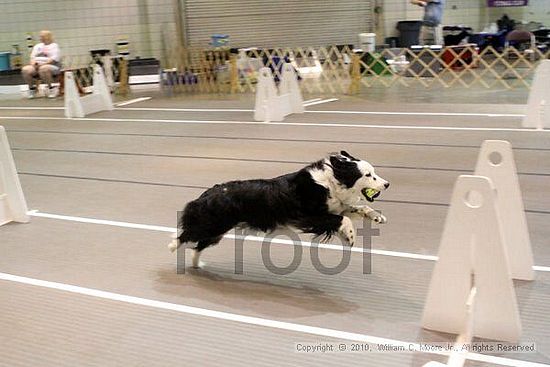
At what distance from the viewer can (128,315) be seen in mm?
2631

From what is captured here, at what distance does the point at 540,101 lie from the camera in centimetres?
609

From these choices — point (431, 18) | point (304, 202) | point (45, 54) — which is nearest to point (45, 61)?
point (45, 54)

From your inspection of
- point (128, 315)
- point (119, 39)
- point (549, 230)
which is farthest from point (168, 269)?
point (119, 39)

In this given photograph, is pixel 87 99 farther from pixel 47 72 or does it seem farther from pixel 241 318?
pixel 241 318

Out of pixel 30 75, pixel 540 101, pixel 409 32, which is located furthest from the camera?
pixel 409 32

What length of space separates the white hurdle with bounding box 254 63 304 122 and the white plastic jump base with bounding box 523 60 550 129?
2775 mm

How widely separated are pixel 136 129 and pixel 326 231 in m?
5.31

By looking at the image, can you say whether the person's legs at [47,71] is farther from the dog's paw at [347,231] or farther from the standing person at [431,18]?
the dog's paw at [347,231]

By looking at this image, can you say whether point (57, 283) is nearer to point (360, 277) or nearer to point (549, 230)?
point (360, 277)

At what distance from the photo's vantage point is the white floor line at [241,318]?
2.13 m

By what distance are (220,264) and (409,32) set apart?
1226 cm

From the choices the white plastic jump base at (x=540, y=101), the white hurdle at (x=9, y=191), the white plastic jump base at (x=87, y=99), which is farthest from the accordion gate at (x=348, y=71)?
the white hurdle at (x=9, y=191)

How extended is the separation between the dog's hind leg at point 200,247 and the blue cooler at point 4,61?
1217 centimetres

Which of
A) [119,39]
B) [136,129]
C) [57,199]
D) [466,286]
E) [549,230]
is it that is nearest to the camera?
[466,286]
